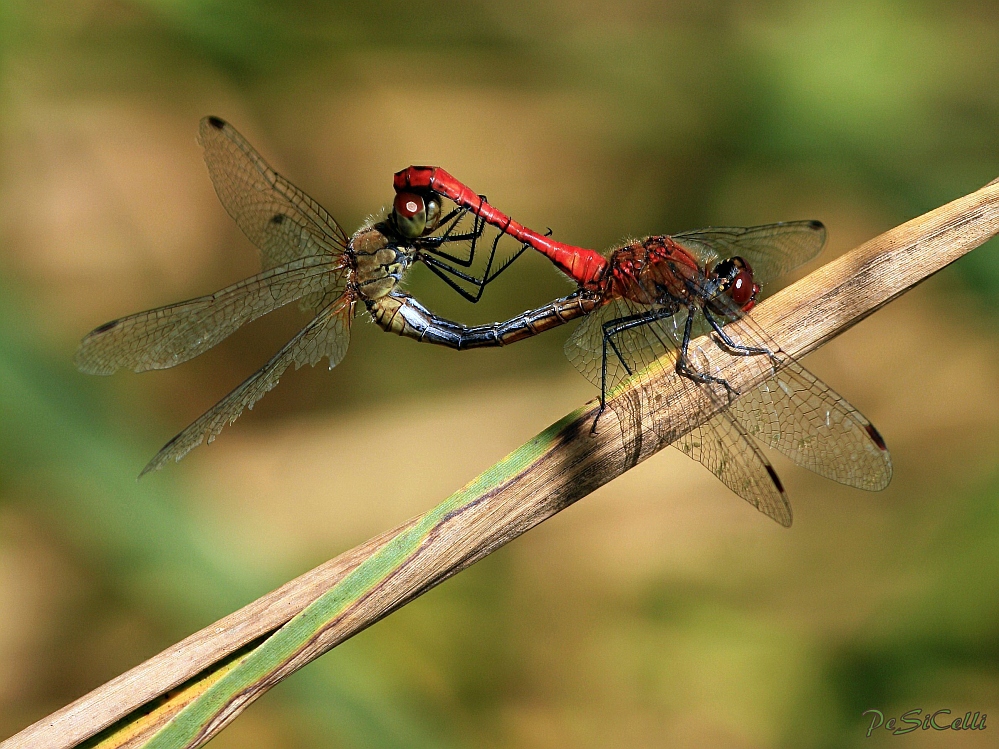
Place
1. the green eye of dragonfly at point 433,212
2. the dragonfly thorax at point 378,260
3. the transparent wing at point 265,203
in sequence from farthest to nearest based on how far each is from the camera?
the transparent wing at point 265,203 → the dragonfly thorax at point 378,260 → the green eye of dragonfly at point 433,212

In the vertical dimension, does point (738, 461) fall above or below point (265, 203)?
below

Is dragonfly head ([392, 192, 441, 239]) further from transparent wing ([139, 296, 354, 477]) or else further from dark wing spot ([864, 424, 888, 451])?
dark wing spot ([864, 424, 888, 451])

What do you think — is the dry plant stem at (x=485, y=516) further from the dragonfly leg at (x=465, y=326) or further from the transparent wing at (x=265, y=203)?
the transparent wing at (x=265, y=203)

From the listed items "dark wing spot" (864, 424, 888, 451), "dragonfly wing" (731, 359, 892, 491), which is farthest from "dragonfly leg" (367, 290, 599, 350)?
"dark wing spot" (864, 424, 888, 451)

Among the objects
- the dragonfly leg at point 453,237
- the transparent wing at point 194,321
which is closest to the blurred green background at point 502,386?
the transparent wing at point 194,321

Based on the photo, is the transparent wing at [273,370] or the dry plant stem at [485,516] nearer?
the dry plant stem at [485,516]

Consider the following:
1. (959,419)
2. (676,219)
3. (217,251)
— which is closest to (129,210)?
(217,251)

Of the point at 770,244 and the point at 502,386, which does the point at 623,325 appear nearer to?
the point at 770,244

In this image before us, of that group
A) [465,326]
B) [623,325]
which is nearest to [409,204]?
[465,326]
